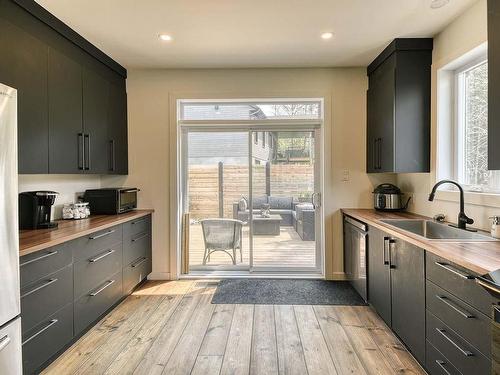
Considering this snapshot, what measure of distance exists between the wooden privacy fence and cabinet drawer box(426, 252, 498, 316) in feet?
7.06

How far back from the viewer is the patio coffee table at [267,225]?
4.01 metres

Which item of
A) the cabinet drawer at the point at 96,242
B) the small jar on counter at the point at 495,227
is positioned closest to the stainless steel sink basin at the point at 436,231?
the small jar on counter at the point at 495,227

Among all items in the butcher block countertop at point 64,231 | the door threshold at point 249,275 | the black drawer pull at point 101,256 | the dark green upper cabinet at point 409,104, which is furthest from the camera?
Result: the door threshold at point 249,275

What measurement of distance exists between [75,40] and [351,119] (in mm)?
3059

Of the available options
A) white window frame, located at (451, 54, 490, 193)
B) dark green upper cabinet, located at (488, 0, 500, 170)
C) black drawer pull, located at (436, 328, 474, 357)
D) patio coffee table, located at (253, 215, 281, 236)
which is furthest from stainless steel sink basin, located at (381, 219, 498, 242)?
patio coffee table, located at (253, 215, 281, 236)

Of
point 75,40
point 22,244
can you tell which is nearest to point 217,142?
point 75,40

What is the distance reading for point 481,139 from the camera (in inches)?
102

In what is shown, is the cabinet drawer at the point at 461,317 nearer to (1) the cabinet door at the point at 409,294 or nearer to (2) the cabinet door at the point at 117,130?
(1) the cabinet door at the point at 409,294

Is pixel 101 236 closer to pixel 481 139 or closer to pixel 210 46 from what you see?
pixel 210 46

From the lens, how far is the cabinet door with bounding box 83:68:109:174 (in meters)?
3.08

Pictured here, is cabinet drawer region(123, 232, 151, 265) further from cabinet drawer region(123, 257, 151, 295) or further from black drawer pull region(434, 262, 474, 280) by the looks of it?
black drawer pull region(434, 262, 474, 280)

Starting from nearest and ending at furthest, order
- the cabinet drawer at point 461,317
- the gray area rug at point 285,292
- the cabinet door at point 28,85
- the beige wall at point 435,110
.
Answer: the cabinet drawer at point 461,317
the cabinet door at point 28,85
the beige wall at point 435,110
the gray area rug at point 285,292

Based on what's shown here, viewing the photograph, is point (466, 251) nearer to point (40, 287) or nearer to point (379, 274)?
point (379, 274)

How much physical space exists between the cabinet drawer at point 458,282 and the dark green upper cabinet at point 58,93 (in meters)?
2.87
